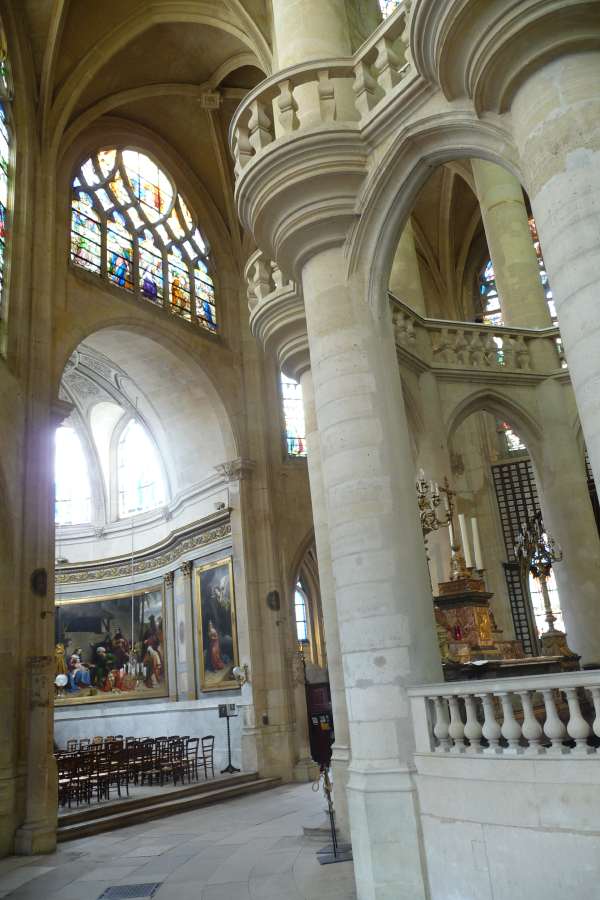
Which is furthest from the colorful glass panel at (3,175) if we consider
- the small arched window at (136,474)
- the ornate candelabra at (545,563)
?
the ornate candelabra at (545,563)

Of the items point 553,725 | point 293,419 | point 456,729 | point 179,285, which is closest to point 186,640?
point 293,419

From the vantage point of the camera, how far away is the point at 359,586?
586 cm

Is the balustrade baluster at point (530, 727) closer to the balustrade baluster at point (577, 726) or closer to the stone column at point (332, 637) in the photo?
the balustrade baluster at point (577, 726)

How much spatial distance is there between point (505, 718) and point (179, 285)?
45.8ft

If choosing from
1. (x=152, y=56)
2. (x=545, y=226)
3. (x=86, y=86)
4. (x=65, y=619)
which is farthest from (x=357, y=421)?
(x=65, y=619)

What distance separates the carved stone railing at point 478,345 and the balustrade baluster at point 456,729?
576cm

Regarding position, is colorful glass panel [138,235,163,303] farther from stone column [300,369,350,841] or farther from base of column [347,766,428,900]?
base of column [347,766,428,900]

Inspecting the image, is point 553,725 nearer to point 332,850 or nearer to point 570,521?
point 332,850

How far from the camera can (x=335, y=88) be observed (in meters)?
6.75

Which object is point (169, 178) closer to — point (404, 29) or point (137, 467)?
point (137, 467)

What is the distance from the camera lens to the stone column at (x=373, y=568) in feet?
17.4

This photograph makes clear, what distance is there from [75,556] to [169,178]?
33.0 ft

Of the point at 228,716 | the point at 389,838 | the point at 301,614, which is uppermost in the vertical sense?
the point at 301,614

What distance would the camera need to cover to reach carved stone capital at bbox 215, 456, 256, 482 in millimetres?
16031
